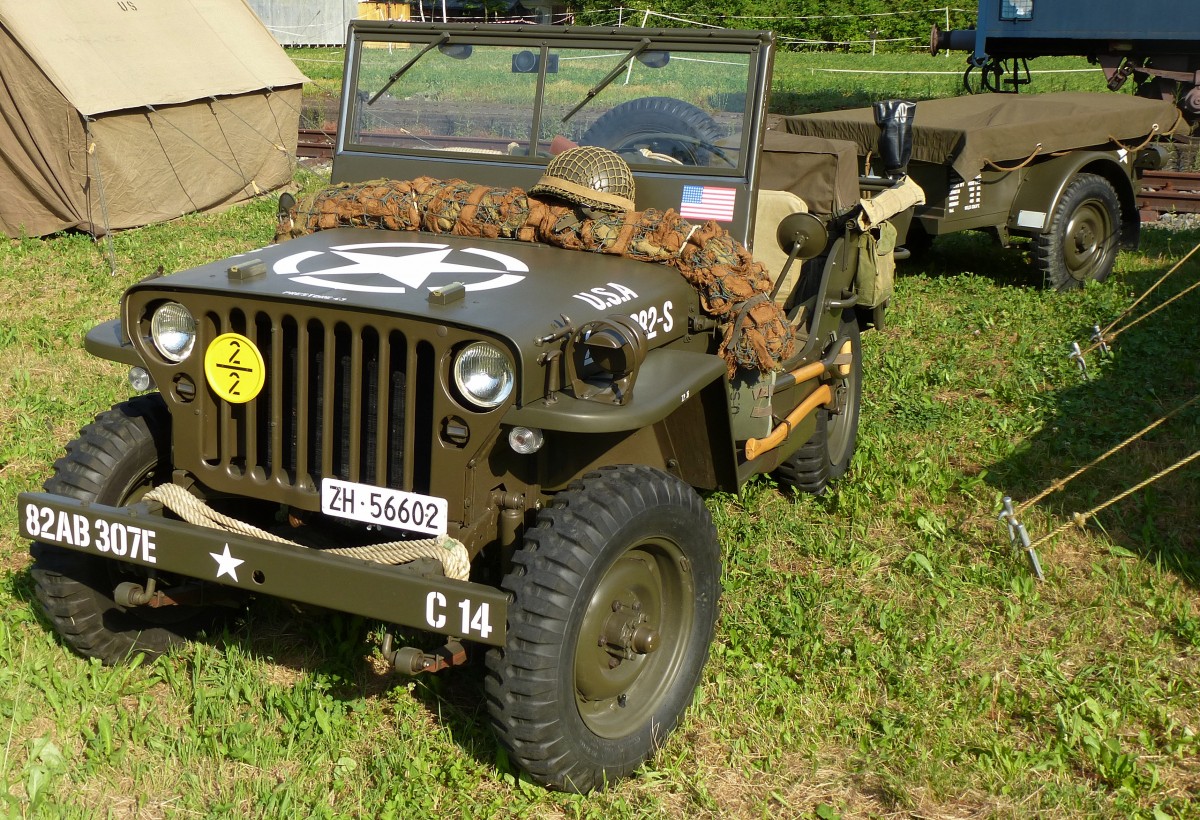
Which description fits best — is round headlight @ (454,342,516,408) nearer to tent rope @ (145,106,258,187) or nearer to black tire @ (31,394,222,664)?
black tire @ (31,394,222,664)

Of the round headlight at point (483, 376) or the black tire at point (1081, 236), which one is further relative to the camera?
the black tire at point (1081, 236)

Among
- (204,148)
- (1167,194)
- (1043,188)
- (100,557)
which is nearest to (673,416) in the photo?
(100,557)

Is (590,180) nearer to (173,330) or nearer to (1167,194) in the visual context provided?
(173,330)

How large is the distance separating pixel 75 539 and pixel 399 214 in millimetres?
1566

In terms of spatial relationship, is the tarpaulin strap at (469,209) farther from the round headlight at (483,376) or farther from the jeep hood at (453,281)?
the round headlight at (483,376)

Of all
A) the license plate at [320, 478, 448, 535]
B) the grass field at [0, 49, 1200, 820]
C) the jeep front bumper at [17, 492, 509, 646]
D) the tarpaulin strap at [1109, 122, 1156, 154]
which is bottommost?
the grass field at [0, 49, 1200, 820]

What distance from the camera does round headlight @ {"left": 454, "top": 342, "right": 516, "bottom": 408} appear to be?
10.2 feet

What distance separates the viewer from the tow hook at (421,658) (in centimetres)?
307

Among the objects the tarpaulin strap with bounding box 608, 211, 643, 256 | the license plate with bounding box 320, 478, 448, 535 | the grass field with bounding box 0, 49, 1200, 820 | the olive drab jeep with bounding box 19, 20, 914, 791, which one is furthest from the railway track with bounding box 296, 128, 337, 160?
the license plate with bounding box 320, 478, 448, 535

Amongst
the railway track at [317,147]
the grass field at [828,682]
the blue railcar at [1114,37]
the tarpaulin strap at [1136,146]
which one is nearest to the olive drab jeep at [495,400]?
the grass field at [828,682]

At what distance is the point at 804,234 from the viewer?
4090 millimetres

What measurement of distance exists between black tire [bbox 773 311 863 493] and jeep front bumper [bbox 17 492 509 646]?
2.29 meters

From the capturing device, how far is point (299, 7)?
106ft

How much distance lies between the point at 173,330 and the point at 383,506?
0.84 metres
